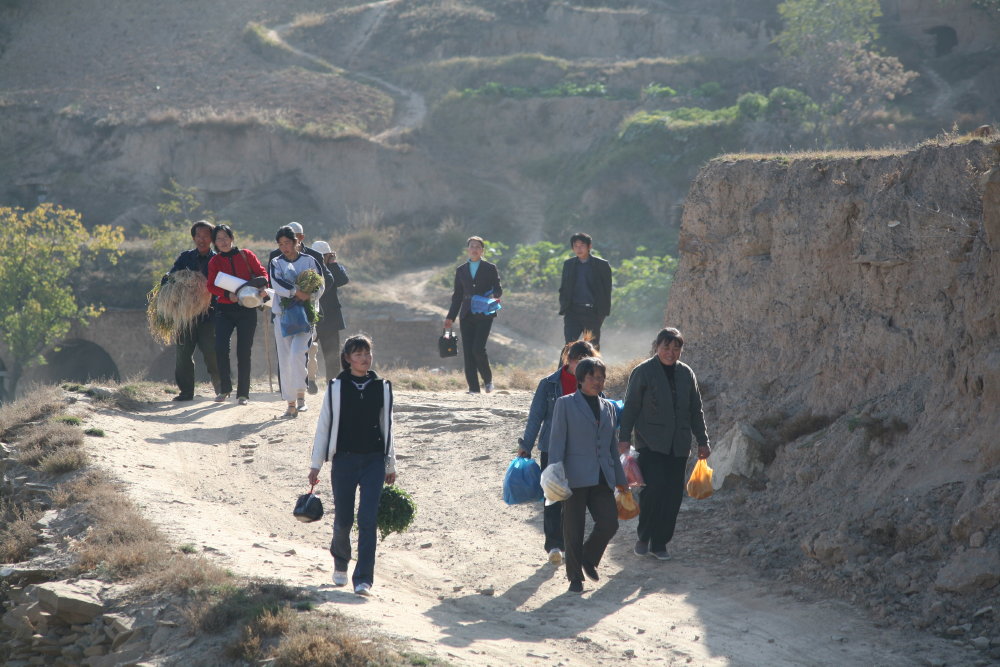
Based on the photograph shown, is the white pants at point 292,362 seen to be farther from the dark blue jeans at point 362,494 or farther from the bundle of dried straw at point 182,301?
the dark blue jeans at point 362,494

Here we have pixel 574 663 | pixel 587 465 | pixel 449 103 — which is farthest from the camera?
pixel 449 103

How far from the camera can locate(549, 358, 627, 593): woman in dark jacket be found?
22.3 feet

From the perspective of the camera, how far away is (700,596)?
7.07m

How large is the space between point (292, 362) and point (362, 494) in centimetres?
476

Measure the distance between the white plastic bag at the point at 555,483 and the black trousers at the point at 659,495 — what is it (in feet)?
3.21

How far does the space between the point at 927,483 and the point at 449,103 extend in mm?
33509

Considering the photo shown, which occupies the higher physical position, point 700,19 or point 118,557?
point 700,19

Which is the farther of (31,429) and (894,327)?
(31,429)

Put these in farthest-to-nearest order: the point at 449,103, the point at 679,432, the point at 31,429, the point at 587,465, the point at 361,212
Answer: the point at 449,103 < the point at 361,212 < the point at 31,429 < the point at 679,432 < the point at 587,465

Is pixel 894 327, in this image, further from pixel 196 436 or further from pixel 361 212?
pixel 361 212

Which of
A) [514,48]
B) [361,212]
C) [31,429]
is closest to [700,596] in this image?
[31,429]

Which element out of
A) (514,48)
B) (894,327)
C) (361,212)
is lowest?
(894,327)

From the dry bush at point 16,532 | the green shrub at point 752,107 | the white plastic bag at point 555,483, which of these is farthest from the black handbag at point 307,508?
the green shrub at point 752,107

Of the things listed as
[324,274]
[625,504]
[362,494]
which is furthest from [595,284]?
[362,494]
